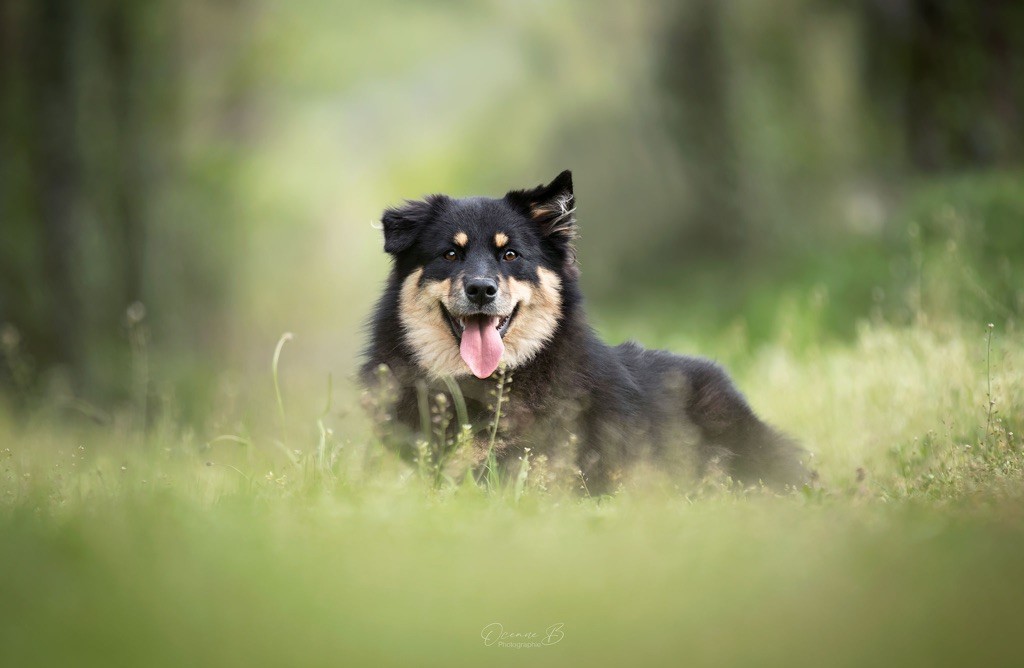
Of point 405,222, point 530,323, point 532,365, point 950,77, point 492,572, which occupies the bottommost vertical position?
point 492,572

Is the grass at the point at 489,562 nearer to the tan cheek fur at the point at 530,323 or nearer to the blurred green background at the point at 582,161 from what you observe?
the tan cheek fur at the point at 530,323

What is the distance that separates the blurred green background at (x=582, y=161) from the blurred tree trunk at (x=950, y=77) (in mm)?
28

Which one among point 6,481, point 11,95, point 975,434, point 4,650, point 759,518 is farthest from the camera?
point 11,95

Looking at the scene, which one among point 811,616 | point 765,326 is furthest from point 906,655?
point 765,326

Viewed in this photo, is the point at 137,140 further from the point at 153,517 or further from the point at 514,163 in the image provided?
the point at 153,517

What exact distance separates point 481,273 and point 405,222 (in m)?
0.67

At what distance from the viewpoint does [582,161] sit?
13273mm

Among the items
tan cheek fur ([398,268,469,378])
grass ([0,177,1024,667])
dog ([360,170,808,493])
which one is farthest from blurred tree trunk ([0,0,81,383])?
tan cheek fur ([398,268,469,378])

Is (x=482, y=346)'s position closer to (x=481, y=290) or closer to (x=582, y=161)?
(x=481, y=290)

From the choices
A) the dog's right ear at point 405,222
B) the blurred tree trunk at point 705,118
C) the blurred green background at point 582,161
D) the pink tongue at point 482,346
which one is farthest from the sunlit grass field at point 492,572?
the blurred tree trunk at point 705,118

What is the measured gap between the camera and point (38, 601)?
7.94 feet

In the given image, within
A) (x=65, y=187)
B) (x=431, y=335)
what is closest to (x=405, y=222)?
(x=431, y=335)

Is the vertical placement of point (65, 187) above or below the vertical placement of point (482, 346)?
above

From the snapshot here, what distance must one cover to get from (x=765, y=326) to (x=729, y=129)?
9.74 ft
